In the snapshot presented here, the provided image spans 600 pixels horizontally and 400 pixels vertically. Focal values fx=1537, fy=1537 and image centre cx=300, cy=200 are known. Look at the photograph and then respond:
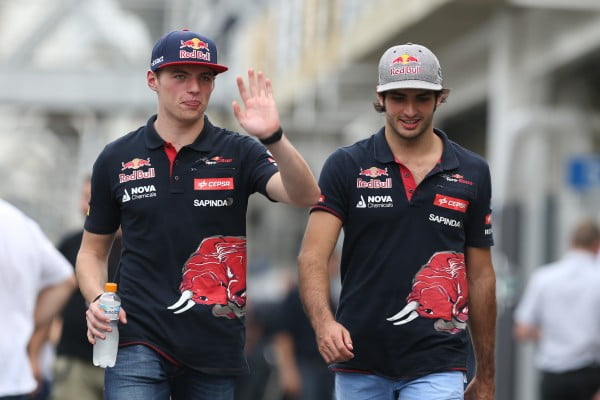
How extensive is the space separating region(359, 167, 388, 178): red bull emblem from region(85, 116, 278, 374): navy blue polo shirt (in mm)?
470

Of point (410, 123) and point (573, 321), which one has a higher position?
point (410, 123)

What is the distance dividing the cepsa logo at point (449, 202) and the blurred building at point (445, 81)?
359 inches

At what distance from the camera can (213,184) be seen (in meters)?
6.54

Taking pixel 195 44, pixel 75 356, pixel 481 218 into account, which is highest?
pixel 195 44

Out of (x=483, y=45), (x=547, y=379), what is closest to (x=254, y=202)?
(x=483, y=45)

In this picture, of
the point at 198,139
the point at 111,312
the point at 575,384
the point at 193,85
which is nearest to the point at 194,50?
the point at 193,85

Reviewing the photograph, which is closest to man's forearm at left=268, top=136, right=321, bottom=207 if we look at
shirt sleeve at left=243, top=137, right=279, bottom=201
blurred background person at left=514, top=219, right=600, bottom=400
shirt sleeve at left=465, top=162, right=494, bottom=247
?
shirt sleeve at left=243, top=137, right=279, bottom=201

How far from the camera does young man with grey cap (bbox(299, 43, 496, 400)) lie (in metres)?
6.67

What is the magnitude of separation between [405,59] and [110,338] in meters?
1.75

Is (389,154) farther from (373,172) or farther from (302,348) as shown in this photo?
(302,348)

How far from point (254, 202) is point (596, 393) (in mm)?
26669

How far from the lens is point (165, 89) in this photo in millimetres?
6559

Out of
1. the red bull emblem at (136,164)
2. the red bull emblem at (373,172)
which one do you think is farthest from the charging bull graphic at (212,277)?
the red bull emblem at (373,172)

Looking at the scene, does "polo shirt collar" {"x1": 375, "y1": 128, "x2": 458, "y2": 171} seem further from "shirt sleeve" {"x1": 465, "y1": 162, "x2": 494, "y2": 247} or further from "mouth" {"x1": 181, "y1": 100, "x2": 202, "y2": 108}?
"mouth" {"x1": 181, "y1": 100, "x2": 202, "y2": 108}
